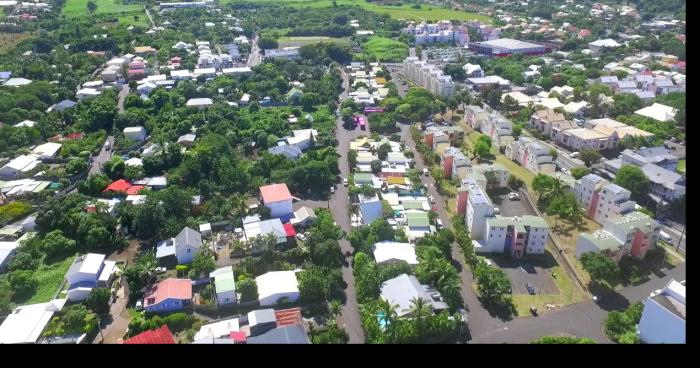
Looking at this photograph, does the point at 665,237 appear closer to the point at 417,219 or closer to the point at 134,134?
the point at 417,219

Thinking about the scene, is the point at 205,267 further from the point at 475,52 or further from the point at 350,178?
the point at 475,52

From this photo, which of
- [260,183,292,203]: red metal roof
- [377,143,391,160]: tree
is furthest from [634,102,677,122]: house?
[260,183,292,203]: red metal roof

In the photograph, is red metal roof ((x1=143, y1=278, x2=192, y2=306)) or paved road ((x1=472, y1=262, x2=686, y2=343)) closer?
paved road ((x1=472, y1=262, x2=686, y2=343))

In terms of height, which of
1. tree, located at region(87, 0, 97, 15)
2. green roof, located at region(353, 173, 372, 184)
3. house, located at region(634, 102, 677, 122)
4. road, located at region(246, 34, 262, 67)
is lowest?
green roof, located at region(353, 173, 372, 184)

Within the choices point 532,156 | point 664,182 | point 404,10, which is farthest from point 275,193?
point 404,10

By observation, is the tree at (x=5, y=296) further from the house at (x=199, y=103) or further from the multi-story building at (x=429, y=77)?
the multi-story building at (x=429, y=77)

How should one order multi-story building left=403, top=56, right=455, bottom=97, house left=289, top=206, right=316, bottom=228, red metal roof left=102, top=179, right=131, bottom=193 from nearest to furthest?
1. house left=289, top=206, right=316, bottom=228
2. red metal roof left=102, top=179, right=131, bottom=193
3. multi-story building left=403, top=56, right=455, bottom=97

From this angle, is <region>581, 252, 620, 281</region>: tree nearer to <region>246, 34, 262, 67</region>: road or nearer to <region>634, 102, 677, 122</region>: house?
<region>634, 102, 677, 122</region>: house

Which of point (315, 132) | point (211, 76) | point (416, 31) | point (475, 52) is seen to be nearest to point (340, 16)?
point (416, 31)
